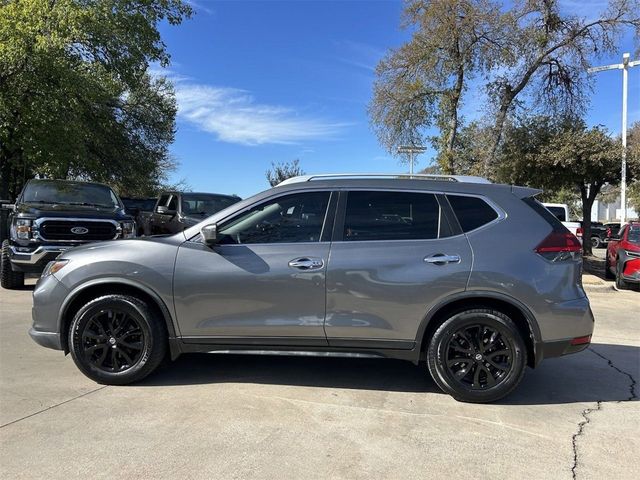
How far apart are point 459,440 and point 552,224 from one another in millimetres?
1935

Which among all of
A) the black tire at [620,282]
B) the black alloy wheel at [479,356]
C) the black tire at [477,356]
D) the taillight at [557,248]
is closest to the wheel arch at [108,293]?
the black tire at [477,356]

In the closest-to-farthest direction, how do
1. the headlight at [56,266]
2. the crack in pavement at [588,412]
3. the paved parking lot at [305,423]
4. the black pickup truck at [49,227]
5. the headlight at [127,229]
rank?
1. the paved parking lot at [305,423]
2. the crack in pavement at [588,412]
3. the headlight at [56,266]
4. the black pickup truck at [49,227]
5. the headlight at [127,229]

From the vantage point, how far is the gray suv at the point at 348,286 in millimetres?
4277

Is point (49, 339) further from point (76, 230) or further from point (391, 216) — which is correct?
point (76, 230)

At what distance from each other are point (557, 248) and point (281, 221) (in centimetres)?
228

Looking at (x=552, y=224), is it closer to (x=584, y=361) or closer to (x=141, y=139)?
(x=584, y=361)

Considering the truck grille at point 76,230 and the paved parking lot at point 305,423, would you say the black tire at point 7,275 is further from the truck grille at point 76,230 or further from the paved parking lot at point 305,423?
the paved parking lot at point 305,423

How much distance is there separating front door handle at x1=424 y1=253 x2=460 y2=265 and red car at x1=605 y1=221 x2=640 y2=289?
9.07 metres

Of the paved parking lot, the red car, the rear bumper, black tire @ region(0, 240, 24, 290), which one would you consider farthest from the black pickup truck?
the red car

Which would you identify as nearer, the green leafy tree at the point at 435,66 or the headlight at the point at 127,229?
the headlight at the point at 127,229

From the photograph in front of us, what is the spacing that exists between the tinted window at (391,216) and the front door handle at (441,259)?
0.19m

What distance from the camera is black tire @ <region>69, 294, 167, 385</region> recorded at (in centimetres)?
452

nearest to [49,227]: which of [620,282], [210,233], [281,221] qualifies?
[210,233]

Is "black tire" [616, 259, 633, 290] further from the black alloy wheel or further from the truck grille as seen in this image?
the truck grille
